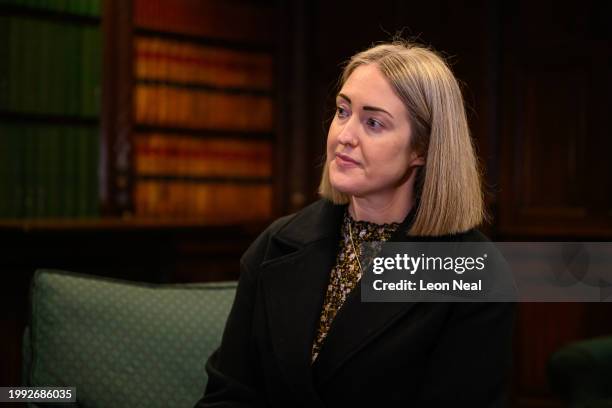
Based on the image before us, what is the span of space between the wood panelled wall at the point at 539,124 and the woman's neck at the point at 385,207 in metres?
2.69

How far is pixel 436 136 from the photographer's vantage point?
1.43 meters

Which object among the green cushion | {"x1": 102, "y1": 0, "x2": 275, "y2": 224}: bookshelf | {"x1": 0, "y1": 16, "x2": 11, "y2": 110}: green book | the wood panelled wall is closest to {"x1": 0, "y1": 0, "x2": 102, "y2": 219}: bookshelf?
{"x1": 0, "y1": 16, "x2": 11, "y2": 110}: green book

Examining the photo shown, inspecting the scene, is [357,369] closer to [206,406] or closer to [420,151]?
[206,406]

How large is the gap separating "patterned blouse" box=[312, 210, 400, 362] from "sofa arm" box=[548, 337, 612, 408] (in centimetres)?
68

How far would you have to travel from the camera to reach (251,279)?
5.05 ft

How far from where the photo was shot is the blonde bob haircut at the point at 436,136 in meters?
1.42

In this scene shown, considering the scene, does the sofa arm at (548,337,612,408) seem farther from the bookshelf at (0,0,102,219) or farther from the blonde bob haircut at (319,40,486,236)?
the bookshelf at (0,0,102,219)

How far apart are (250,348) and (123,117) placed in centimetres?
333

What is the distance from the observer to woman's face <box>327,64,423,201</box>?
141cm

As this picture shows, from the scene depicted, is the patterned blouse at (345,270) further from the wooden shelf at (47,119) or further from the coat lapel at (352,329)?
the wooden shelf at (47,119)

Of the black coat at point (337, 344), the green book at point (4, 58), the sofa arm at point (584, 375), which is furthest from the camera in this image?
the green book at point (4, 58)

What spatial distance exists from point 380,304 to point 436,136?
1.00 ft

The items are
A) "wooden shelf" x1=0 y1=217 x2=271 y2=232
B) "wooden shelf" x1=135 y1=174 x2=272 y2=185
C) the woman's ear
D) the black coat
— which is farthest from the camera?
"wooden shelf" x1=135 y1=174 x2=272 y2=185

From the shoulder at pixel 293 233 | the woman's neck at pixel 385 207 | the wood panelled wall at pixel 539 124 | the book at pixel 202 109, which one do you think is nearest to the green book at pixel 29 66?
the book at pixel 202 109
